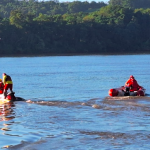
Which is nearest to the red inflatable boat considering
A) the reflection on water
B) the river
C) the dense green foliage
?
the river

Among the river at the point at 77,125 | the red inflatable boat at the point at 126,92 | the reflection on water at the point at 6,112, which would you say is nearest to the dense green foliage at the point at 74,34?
the red inflatable boat at the point at 126,92

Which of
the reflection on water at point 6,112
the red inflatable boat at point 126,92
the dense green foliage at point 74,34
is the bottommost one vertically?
the reflection on water at point 6,112

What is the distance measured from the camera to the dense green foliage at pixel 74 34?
116500 millimetres

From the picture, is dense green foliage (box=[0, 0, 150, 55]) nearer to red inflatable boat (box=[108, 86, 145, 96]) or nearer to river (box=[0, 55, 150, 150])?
red inflatable boat (box=[108, 86, 145, 96])

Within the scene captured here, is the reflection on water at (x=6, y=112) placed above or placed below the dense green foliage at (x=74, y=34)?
below

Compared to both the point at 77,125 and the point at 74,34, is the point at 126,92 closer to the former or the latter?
the point at 77,125

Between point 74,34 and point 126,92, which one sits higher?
point 74,34

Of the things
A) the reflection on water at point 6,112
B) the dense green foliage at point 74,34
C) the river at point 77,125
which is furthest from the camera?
the dense green foliage at point 74,34

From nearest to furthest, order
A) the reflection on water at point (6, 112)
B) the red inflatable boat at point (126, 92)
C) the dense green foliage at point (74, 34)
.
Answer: the reflection on water at point (6, 112) < the red inflatable boat at point (126, 92) < the dense green foliage at point (74, 34)

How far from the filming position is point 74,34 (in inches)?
4855

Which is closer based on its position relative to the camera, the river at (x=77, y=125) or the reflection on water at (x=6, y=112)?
the river at (x=77, y=125)

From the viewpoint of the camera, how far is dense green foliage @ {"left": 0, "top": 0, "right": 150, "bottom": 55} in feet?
382

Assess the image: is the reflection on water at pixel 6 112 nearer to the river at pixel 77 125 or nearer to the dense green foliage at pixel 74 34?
the river at pixel 77 125

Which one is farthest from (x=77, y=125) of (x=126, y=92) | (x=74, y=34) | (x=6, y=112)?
(x=74, y=34)
